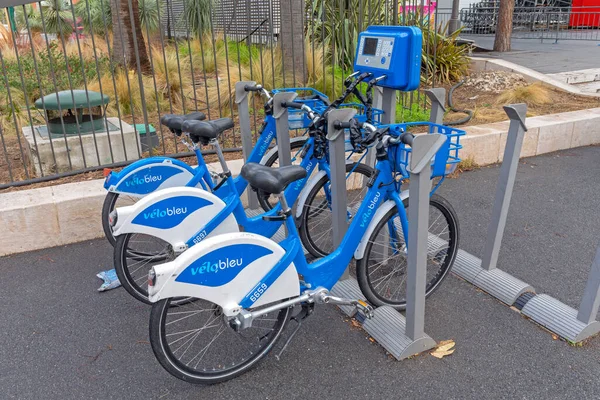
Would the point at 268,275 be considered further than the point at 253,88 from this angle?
No

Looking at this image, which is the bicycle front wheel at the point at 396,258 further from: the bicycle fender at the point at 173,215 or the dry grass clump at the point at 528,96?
the dry grass clump at the point at 528,96

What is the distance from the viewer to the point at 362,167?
3.80 metres

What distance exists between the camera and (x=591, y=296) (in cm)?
282

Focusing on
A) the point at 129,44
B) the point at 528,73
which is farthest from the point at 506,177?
the point at 129,44

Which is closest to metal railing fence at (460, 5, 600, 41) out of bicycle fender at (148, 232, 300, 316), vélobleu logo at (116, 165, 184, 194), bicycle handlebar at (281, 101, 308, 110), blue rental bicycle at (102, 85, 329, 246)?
bicycle handlebar at (281, 101, 308, 110)

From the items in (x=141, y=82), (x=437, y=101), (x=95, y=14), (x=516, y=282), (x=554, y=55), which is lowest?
(x=554, y=55)

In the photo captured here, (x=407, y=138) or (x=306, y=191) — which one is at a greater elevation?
(x=407, y=138)

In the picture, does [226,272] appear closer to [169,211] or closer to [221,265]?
[221,265]

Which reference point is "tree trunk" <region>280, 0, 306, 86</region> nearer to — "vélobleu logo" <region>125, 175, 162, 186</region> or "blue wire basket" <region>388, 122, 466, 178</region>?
"vélobleu logo" <region>125, 175, 162, 186</region>

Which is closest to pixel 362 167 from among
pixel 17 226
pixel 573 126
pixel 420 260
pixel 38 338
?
pixel 420 260

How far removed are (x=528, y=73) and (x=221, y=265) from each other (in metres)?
8.25

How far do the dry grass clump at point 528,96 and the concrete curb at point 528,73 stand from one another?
1.73ft

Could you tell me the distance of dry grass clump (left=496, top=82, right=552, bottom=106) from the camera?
303 inches

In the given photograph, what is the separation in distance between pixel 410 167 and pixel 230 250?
0.95 m
